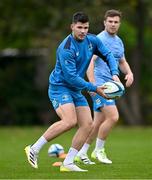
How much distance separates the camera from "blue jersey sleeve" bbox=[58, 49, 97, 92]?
11.6m

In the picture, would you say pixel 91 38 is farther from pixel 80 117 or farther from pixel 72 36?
pixel 80 117

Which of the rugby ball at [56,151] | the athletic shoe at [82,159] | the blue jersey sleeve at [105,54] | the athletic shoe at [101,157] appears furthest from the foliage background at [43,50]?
the blue jersey sleeve at [105,54]

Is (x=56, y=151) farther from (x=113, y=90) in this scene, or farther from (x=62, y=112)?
(x=113, y=90)

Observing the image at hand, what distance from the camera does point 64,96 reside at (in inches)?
474

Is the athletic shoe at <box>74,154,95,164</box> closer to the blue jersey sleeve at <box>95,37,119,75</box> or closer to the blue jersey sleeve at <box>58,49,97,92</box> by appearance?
the blue jersey sleeve at <box>95,37,119,75</box>

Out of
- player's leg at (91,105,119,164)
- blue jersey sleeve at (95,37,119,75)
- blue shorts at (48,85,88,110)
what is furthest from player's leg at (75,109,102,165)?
blue jersey sleeve at (95,37,119,75)

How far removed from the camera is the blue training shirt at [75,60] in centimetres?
1168

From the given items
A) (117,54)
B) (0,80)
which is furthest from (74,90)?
(0,80)

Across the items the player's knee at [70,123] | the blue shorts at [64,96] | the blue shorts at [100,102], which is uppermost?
the blue shorts at [64,96]

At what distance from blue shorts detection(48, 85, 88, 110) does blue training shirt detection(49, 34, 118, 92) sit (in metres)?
0.07

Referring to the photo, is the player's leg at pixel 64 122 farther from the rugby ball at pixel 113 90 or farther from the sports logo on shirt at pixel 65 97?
the rugby ball at pixel 113 90

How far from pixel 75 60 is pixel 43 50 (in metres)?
27.5

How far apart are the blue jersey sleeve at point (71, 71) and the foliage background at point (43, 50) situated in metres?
19.4

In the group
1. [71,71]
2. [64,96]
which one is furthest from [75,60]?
[64,96]
